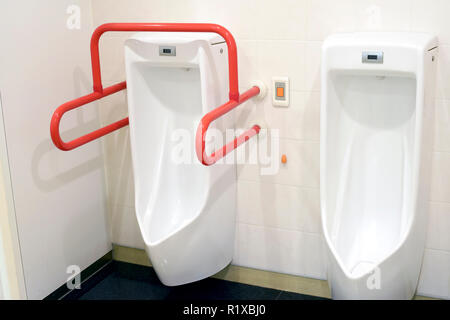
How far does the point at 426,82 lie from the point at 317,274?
101cm

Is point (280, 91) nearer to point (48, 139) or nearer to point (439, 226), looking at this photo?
point (439, 226)

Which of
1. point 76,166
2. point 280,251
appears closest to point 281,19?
point 280,251

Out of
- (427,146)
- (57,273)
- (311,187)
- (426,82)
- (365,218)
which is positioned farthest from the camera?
(57,273)

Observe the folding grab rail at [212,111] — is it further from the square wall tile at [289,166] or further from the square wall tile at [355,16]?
the square wall tile at [355,16]

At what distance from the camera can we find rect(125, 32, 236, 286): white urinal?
2.18 meters

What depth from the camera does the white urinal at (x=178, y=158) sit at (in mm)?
2182

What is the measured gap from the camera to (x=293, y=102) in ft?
7.51

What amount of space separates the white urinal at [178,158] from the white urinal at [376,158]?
47 centimetres

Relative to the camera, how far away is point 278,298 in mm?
2482

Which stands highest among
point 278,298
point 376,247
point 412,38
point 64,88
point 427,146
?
point 412,38

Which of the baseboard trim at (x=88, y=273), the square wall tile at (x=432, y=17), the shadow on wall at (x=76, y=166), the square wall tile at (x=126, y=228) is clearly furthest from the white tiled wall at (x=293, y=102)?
the baseboard trim at (x=88, y=273)

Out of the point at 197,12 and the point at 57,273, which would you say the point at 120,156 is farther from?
the point at 197,12

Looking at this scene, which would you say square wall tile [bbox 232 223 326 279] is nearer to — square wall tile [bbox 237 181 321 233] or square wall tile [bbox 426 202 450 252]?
square wall tile [bbox 237 181 321 233]

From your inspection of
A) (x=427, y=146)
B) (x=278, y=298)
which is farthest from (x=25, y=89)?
(x=427, y=146)
